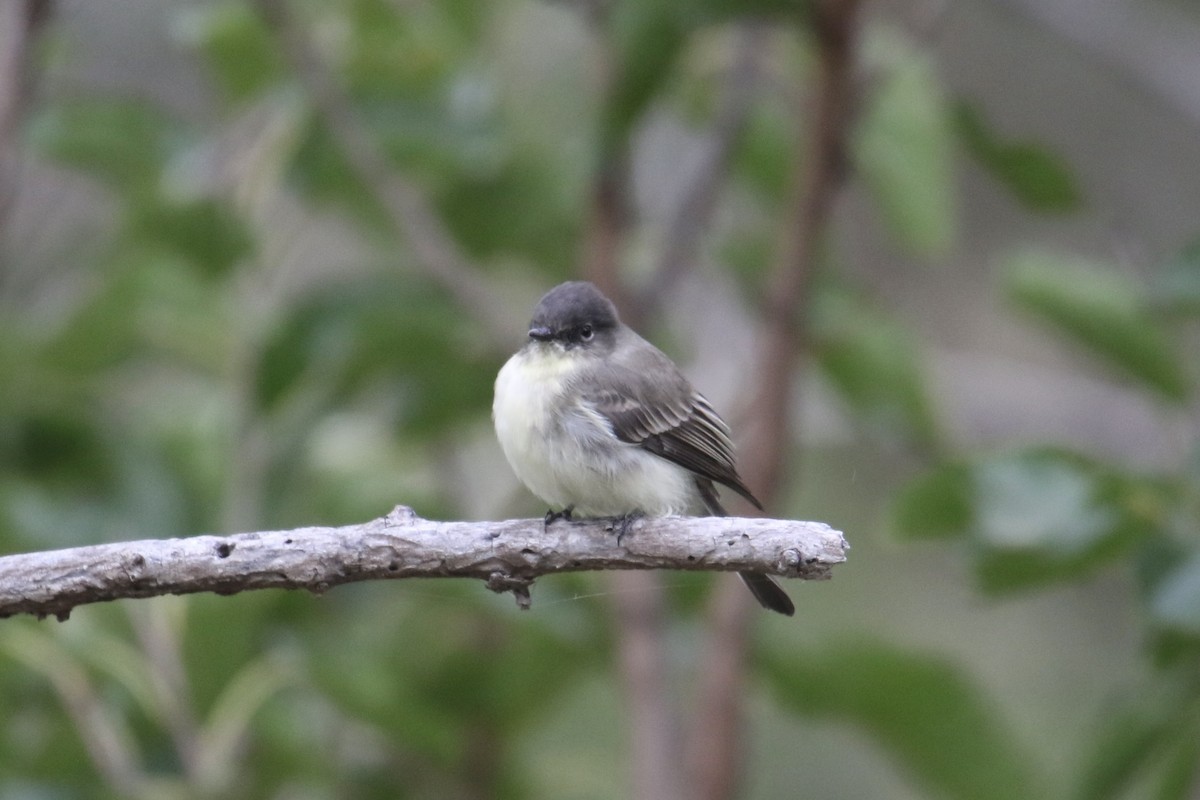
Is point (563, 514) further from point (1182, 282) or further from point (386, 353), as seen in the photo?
point (1182, 282)

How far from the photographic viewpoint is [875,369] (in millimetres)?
3598

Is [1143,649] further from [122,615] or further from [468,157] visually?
[122,615]

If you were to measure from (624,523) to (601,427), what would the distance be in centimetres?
52

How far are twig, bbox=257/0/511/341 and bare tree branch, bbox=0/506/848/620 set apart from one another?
1.61m

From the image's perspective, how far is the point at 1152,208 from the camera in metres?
6.84

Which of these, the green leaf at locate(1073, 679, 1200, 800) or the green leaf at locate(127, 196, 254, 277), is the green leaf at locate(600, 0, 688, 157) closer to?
the green leaf at locate(127, 196, 254, 277)

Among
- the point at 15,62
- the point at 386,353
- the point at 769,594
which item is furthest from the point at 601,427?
the point at 15,62

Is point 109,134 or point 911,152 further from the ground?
point 109,134

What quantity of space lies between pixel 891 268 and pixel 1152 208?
47.5 inches

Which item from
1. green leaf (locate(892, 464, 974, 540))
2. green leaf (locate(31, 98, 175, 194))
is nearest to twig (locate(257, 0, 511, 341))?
green leaf (locate(31, 98, 175, 194))

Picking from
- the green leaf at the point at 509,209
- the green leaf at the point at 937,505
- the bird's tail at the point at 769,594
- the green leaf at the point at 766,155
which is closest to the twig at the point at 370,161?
the green leaf at the point at 509,209

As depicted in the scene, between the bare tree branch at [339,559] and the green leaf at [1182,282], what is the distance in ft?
4.43

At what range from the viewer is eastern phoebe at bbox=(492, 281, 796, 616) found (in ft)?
9.09

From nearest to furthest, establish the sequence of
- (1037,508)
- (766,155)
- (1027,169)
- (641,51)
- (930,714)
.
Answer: (1037,508), (641,51), (930,714), (1027,169), (766,155)
